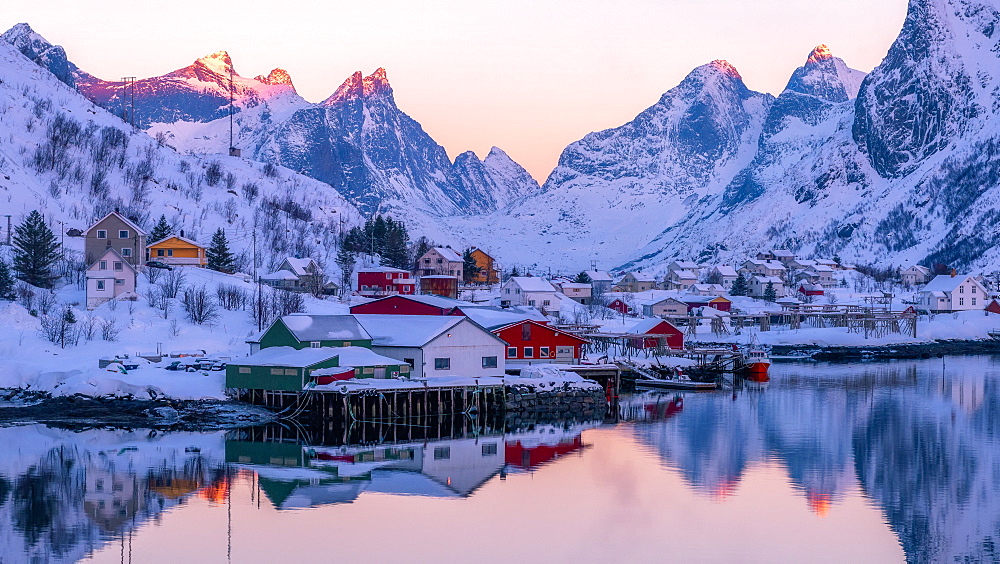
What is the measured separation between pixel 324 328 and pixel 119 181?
3159 inches

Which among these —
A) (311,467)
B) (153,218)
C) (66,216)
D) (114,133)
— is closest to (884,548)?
(311,467)

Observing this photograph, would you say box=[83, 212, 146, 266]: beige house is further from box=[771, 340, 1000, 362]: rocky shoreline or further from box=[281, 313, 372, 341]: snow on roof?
box=[771, 340, 1000, 362]: rocky shoreline

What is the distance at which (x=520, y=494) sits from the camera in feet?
141

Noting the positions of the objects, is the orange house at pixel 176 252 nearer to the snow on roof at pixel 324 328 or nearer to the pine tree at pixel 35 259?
the pine tree at pixel 35 259

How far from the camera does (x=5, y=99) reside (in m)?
142

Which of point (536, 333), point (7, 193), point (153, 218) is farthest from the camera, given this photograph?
point (153, 218)

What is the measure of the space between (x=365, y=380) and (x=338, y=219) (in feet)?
365

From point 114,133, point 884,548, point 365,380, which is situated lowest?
point 884,548

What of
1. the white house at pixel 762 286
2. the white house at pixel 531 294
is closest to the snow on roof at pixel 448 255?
the white house at pixel 531 294

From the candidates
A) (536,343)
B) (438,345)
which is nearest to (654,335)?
(536,343)

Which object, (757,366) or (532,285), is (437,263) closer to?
(532,285)

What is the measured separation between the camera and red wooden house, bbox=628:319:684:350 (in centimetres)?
9775

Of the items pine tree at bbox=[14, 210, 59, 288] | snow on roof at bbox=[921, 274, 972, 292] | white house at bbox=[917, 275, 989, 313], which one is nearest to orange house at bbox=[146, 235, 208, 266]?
pine tree at bbox=[14, 210, 59, 288]

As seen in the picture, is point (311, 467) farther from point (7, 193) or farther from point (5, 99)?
point (5, 99)
